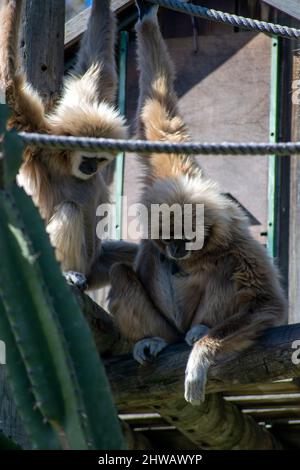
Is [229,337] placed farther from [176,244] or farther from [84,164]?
[84,164]

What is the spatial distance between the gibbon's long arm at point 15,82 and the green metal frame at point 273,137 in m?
3.06

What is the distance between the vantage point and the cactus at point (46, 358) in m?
3.27

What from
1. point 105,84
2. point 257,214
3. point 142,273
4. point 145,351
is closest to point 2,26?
point 105,84

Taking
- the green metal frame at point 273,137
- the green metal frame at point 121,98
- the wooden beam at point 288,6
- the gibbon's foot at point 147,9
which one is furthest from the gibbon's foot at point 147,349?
the wooden beam at point 288,6

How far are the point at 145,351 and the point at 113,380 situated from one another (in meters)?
0.34

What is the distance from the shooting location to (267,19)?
1094cm

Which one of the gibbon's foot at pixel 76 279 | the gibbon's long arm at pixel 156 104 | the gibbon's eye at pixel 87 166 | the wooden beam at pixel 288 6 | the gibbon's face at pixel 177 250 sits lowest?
the gibbon's foot at pixel 76 279

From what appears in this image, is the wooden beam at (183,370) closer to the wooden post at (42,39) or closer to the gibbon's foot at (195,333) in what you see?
the gibbon's foot at (195,333)

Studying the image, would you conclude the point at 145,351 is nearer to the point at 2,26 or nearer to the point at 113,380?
the point at 113,380

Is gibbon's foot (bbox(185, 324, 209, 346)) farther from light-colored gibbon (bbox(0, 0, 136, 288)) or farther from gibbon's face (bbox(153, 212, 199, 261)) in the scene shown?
light-colored gibbon (bbox(0, 0, 136, 288))

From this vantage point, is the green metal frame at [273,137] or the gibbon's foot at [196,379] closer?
the gibbon's foot at [196,379]

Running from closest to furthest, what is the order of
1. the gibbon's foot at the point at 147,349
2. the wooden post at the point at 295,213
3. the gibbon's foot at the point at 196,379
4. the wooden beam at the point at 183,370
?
the wooden beam at the point at 183,370
the gibbon's foot at the point at 196,379
the gibbon's foot at the point at 147,349
the wooden post at the point at 295,213

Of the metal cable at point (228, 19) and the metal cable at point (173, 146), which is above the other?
the metal cable at point (228, 19)

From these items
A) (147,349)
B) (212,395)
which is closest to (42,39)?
(147,349)
